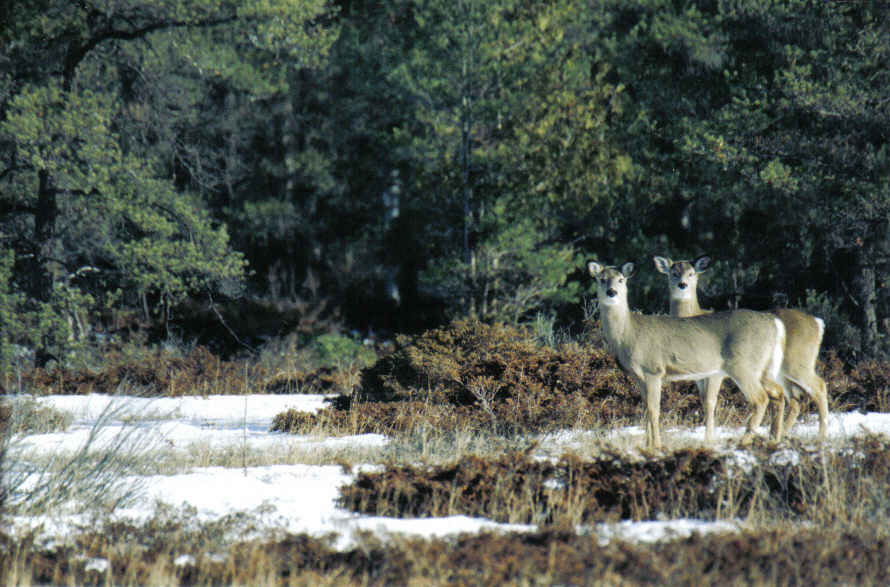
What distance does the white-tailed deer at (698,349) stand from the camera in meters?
8.99

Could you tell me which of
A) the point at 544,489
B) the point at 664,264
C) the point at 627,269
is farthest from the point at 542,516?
the point at 664,264

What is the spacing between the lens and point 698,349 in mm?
9031

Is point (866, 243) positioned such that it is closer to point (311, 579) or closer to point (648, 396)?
point (648, 396)

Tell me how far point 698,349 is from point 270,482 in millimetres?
3834

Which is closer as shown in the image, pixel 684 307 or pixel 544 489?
pixel 544 489

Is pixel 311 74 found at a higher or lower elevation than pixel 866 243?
higher

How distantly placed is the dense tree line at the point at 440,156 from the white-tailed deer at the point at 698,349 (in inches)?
323

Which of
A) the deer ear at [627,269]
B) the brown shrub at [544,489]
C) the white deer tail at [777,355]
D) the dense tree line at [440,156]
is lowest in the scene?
the brown shrub at [544,489]

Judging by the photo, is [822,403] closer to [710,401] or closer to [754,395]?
[754,395]

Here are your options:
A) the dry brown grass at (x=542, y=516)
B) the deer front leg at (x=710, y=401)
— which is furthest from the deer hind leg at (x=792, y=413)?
the dry brown grass at (x=542, y=516)

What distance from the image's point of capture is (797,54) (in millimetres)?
16938

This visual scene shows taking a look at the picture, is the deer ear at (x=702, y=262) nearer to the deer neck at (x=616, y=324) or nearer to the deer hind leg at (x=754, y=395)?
the deer neck at (x=616, y=324)

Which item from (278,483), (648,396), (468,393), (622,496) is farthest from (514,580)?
(468,393)

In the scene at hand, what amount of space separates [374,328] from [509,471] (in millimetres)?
21704
